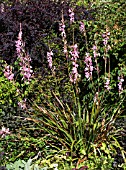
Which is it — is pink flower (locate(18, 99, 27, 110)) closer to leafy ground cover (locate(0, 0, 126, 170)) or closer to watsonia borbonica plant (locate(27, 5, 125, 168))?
leafy ground cover (locate(0, 0, 126, 170))

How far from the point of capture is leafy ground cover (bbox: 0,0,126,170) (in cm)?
442

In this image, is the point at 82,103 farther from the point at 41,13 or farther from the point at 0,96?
the point at 41,13

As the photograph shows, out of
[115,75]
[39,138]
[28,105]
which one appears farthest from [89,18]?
[39,138]

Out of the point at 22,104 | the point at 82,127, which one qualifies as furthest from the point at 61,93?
the point at 82,127

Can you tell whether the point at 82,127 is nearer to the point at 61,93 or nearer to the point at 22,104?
the point at 22,104

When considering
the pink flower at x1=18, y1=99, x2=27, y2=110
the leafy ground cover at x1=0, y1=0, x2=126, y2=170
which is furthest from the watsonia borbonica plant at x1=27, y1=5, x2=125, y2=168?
the pink flower at x1=18, y1=99, x2=27, y2=110

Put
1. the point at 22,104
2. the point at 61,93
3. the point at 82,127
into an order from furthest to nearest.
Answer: the point at 61,93, the point at 22,104, the point at 82,127

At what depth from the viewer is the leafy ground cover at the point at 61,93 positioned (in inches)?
174

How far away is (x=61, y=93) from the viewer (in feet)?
17.7

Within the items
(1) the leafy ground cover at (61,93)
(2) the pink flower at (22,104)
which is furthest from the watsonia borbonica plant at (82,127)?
(2) the pink flower at (22,104)

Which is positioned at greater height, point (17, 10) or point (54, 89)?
point (17, 10)

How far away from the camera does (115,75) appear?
4973 millimetres

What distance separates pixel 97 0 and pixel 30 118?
380cm

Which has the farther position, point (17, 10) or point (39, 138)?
point (17, 10)
